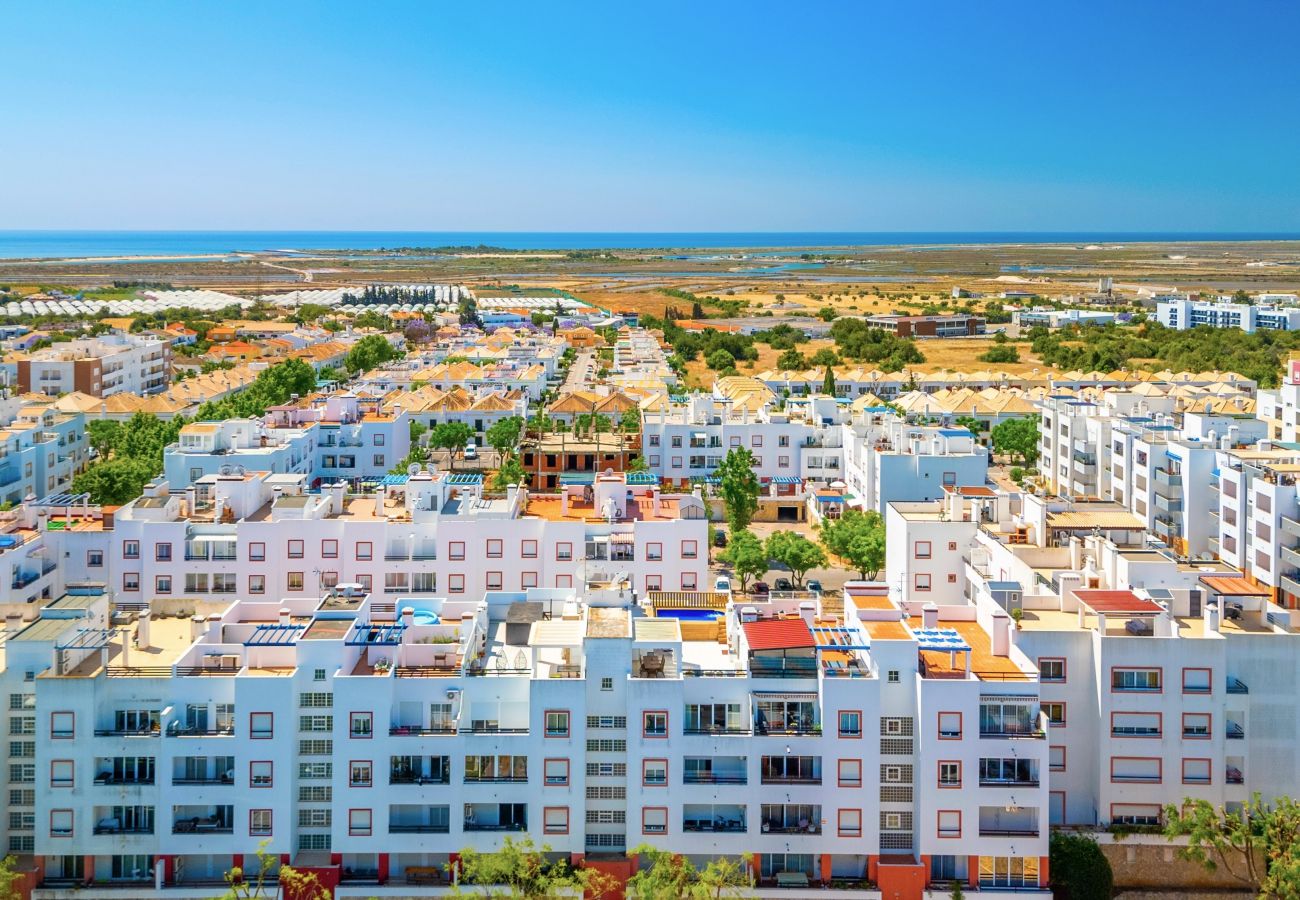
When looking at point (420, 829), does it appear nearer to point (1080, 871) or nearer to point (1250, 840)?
point (1080, 871)

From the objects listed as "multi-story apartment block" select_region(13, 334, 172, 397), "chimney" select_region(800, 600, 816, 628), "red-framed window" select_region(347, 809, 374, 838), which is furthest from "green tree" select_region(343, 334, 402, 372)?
"red-framed window" select_region(347, 809, 374, 838)

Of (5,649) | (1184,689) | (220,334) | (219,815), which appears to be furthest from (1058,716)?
(220,334)

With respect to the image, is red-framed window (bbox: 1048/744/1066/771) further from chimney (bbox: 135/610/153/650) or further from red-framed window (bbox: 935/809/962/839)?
chimney (bbox: 135/610/153/650)

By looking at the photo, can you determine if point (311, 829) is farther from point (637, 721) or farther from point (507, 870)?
point (637, 721)

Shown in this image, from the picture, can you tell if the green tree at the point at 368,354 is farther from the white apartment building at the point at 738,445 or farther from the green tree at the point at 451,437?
the white apartment building at the point at 738,445

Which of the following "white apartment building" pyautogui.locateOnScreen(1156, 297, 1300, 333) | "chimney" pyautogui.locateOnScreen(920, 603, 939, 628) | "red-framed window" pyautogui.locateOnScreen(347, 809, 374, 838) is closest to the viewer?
"red-framed window" pyautogui.locateOnScreen(347, 809, 374, 838)

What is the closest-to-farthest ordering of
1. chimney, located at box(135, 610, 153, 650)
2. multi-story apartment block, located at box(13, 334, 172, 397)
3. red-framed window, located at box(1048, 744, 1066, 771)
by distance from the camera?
red-framed window, located at box(1048, 744, 1066, 771), chimney, located at box(135, 610, 153, 650), multi-story apartment block, located at box(13, 334, 172, 397)
